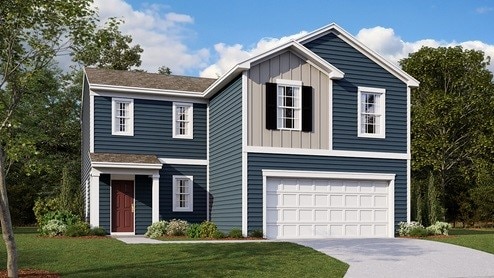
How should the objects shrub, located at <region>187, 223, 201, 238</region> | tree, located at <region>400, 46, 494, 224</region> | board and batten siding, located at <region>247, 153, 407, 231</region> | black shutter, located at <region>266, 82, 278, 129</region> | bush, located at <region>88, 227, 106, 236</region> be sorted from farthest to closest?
tree, located at <region>400, 46, 494, 224</region>, bush, located at <region>88, 227, 106, 236</region>, shrub, located at <region>187, 223, 201, 238</region>, black shutter, located at <region>266, 82, 278, 129</region>, board and batten siding, located at <region>247, 153, 407, 231</region>

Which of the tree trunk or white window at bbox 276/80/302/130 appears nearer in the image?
the tree trunk

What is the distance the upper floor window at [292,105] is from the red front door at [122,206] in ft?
23.6

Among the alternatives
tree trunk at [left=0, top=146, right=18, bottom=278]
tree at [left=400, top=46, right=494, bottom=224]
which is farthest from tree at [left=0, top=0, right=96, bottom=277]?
tree at [left=400, top=46, right=494, bottom=224]

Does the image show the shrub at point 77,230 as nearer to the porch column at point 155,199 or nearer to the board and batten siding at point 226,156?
the porch column at point 155,199

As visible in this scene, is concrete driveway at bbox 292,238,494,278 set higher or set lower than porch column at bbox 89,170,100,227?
lower

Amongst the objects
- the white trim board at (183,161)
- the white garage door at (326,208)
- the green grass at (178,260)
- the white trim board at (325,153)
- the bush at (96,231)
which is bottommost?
the bush at (96,231)

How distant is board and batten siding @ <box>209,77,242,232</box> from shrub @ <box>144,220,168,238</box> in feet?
7.30

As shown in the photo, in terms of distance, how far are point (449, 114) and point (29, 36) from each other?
3121 cm

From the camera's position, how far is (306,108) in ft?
76.8

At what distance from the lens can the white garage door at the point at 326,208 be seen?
75.0ft

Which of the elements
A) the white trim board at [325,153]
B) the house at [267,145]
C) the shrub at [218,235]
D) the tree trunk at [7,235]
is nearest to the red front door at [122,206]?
the house at [267,145]

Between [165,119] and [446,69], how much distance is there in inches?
861

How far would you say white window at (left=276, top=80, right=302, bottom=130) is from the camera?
913 inches

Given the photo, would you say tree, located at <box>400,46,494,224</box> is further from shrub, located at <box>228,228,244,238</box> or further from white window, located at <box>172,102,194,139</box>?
shrub, located at <box>228,228,244,238</box>
